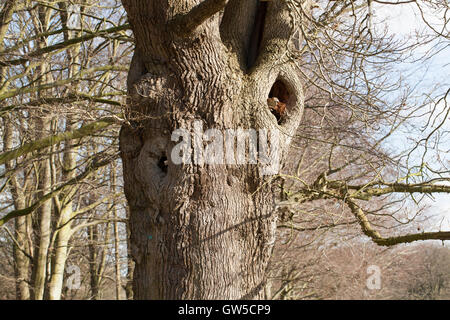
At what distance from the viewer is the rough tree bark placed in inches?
159

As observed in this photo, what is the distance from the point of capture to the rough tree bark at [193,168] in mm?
4051

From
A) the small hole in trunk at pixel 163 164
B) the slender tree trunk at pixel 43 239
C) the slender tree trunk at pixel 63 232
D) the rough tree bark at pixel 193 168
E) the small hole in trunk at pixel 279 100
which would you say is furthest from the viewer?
the slender tree trunk at pixel 43 239

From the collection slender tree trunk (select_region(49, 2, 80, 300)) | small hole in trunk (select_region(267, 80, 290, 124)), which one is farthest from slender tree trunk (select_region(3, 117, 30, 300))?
small hole in trunk (select_region(267, 80, 290, 124))

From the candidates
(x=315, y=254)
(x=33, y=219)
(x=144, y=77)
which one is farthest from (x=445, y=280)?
(x=144, y=77)

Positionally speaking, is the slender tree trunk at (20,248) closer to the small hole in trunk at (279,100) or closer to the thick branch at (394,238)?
the small hole in trunk at (279,100)

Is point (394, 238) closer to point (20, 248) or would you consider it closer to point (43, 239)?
point (43, 239)

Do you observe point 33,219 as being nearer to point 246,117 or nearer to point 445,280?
point 246,117

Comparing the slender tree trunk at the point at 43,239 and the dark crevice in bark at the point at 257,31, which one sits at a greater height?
the dark crevice in bark at the point at 257,31

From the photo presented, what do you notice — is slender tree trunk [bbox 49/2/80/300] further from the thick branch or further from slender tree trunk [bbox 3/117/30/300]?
A: the thick branch

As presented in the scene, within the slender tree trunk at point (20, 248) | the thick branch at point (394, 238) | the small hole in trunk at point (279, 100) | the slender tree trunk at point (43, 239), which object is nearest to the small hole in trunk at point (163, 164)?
the small hole in trunk at point (279, 100)

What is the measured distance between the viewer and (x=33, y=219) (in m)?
12.9
